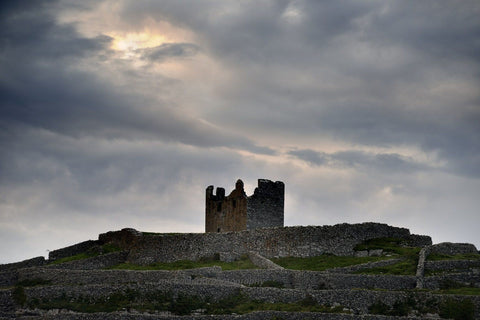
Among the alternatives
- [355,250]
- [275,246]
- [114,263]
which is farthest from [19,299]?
[355,250]

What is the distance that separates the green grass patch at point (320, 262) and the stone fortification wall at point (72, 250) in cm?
2632

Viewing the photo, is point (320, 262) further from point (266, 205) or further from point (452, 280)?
point (266, 205)

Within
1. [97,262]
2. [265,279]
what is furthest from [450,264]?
[97,262]

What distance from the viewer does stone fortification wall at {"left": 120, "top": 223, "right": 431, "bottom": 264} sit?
8038cm

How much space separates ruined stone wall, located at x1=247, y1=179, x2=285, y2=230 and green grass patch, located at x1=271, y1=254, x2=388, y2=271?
12.2 meters

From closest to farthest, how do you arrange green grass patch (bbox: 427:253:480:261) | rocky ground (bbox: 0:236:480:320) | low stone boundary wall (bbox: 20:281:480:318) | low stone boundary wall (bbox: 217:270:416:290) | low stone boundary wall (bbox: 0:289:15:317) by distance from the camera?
rocky ground (bbox: 0:236:480:320), low stone boundary wall (bbox: 20:281:480:318), low stone boundary wall (bbox: 217:270:416:290), low stone boundary wall (bbox: 0:289:15:317), green grass patch (bbox: 427:253:480:261)

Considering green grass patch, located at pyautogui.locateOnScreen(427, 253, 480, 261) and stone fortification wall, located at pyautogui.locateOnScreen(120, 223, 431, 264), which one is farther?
stone fortification wall, located at pyautogui.locateOnScreen(120, 223, 431, 264)

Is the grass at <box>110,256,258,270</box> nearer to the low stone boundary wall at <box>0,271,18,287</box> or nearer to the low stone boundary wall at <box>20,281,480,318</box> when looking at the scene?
the low stone boundary wall at <box>20,281,480,318</box>

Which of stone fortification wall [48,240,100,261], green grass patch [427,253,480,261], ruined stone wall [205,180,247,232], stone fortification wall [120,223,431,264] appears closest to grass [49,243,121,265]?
stone fortification wall [48,240,100,261]

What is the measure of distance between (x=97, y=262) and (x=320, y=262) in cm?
2311

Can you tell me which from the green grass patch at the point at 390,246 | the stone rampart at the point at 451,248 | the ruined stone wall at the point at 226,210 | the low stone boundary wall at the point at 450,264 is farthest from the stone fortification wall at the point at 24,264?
the low stone boundary wall at the point at 450,264

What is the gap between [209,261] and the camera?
267ft

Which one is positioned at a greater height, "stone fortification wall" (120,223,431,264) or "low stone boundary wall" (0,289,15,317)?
"stone fortification wall" (120,223,431,264)

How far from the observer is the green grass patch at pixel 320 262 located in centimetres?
7479
